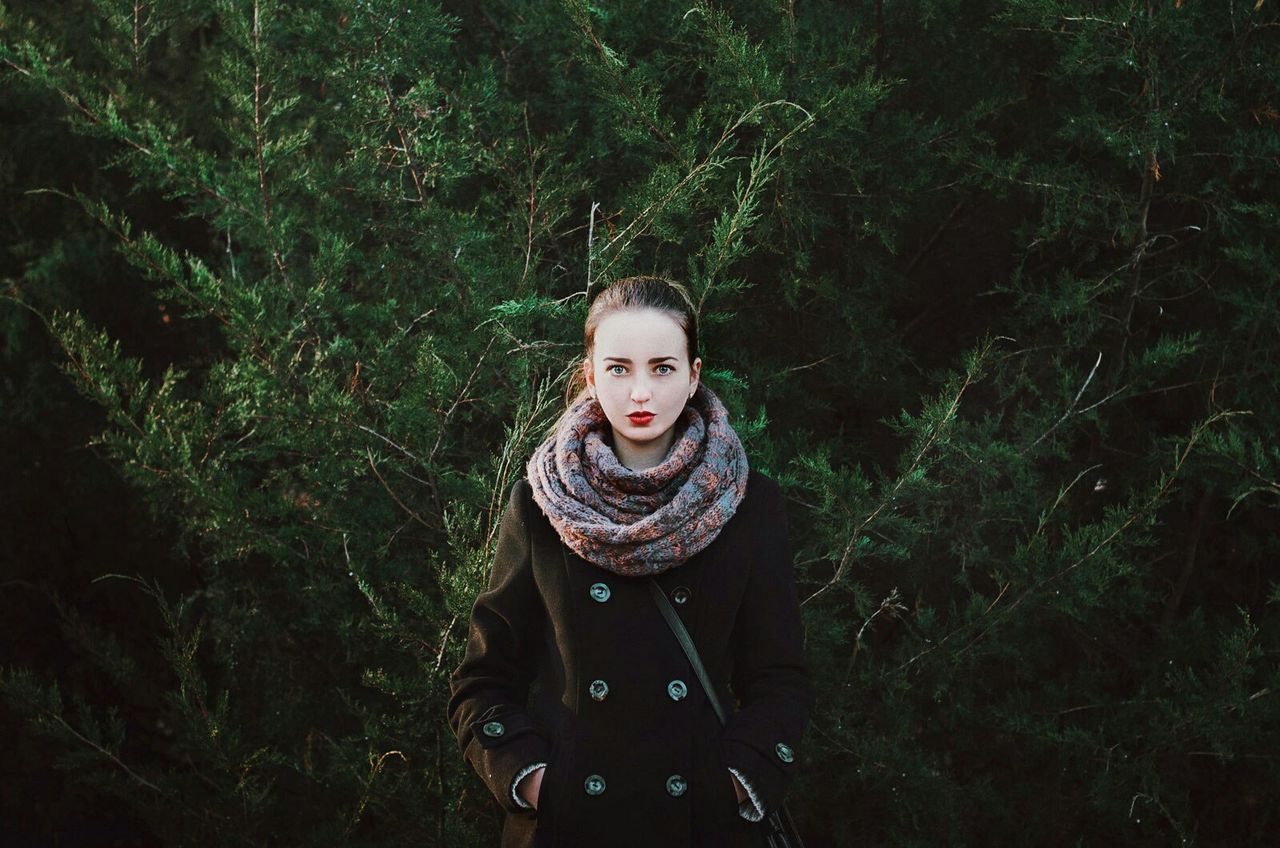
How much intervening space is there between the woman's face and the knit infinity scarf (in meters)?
0.06

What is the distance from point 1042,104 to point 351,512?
114 inches

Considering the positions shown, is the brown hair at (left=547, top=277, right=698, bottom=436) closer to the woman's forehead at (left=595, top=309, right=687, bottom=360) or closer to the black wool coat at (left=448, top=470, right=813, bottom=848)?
the woman's forehead at (left=595, top=309, right=687, bottom=360)

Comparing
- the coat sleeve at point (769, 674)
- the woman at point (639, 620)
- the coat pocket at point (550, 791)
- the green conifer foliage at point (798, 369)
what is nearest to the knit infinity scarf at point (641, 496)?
the woman at point (639, 620)

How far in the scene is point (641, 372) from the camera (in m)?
2.29

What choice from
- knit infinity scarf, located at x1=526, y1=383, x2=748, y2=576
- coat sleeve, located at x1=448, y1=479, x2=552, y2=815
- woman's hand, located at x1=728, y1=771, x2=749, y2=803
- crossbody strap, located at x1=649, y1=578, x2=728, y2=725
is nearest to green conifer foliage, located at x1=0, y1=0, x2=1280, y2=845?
coat sleeve, located at x1=448, y1=479, x2=552, y2=815

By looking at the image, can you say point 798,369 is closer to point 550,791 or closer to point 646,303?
point 646,303

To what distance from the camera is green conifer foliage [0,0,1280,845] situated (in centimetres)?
351

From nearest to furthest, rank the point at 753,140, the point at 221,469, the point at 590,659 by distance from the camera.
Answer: the point at 590,659, the point at 221,469, the point at 753,140

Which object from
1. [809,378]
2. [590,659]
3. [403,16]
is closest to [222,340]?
[403,16]

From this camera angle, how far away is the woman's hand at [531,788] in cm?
227

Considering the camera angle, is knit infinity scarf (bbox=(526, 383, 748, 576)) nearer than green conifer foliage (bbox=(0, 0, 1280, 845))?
Yes

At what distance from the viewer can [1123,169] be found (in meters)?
4.25

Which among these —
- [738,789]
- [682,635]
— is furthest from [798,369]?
[738,789]

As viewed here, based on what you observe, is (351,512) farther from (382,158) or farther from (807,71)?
(807,71)
